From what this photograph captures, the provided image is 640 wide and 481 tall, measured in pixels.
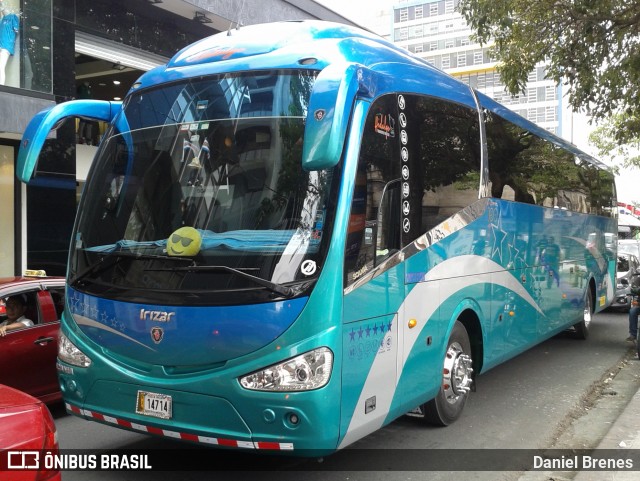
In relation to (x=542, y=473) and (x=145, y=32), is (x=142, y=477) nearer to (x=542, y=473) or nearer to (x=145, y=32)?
(x=542, y=473)


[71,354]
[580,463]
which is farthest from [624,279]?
[71,354]

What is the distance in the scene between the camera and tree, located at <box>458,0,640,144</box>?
10453 millimetres

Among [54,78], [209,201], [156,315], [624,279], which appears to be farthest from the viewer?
[624,279]

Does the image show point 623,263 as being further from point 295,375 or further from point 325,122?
point 325,122

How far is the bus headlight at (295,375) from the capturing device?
388cm

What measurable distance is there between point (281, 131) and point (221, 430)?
2.02m

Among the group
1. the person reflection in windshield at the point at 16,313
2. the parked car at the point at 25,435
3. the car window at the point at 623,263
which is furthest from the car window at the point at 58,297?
the car window at the point at 623,263

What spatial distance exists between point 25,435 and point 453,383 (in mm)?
4104

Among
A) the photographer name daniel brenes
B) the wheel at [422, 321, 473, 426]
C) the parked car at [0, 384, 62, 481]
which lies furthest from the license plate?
the photographer name daniel brenes

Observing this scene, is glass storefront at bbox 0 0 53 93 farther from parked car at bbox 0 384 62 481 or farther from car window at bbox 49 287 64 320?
parked car at bbox 0 384 62 481

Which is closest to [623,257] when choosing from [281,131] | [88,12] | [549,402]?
[549,402]

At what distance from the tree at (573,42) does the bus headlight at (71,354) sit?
8787 mm

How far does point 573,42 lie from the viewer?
436 inches

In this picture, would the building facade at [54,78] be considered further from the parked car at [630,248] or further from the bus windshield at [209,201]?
the parked car at [630,248]
